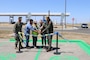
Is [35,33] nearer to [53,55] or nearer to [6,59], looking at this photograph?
[53,55]

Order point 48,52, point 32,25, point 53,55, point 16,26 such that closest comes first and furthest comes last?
point 53,55
point 48,52
point 16,26
point 32,25

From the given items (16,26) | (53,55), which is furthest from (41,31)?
(53,55)

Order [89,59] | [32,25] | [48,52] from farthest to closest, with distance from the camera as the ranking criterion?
1. [32,25]
2. [48,52]
3. [89,59]

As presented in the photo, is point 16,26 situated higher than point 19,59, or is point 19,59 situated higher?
point 16,26

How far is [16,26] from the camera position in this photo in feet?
42.9

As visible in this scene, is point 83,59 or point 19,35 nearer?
point 83,59

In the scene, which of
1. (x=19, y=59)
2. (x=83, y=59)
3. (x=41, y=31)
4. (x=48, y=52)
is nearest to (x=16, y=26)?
A: (x=41, y=31)

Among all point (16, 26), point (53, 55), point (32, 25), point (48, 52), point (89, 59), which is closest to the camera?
point (89, 59)

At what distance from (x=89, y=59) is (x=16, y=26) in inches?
184

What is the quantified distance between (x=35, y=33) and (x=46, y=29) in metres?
1.25

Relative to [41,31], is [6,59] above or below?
below

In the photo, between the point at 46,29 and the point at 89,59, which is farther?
the point at 46,29

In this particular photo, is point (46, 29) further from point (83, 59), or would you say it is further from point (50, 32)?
point (83, 59)

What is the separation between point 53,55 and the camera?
1130 centimetres
